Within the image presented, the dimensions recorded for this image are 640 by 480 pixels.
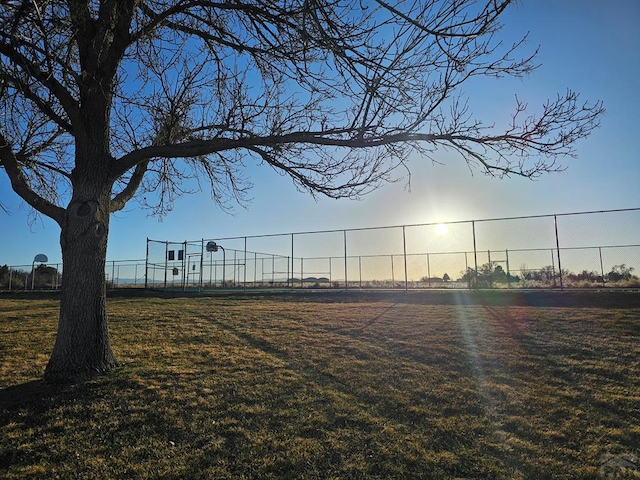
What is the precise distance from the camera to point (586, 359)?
20.3 ft

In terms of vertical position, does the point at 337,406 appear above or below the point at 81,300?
below

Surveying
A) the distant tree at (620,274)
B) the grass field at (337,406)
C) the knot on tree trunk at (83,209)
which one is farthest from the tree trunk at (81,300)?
the distant tree at (620,274)

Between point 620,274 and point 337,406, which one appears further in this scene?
point 620,274

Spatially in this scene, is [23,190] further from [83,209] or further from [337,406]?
[337,406]

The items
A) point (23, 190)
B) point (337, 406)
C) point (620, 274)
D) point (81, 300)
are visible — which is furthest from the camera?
point (620, 274)

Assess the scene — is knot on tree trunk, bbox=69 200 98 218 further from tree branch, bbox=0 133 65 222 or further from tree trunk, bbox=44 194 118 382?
tree branch, bbox=0 133 65 222

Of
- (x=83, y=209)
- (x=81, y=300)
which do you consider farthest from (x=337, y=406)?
(x=83, y=209)

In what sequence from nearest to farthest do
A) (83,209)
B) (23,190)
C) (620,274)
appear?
(83,209) → (23,190) → (620,274)

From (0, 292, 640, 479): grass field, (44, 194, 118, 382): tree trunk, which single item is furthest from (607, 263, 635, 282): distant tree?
(44, 194, 118, 382): tree trunk

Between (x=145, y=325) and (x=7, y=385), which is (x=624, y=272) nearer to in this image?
(x=145, y=325)

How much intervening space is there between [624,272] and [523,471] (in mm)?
20405

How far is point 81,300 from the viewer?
5.18 metres

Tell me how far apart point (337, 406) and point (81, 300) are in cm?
361

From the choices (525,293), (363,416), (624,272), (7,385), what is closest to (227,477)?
(363,416)
